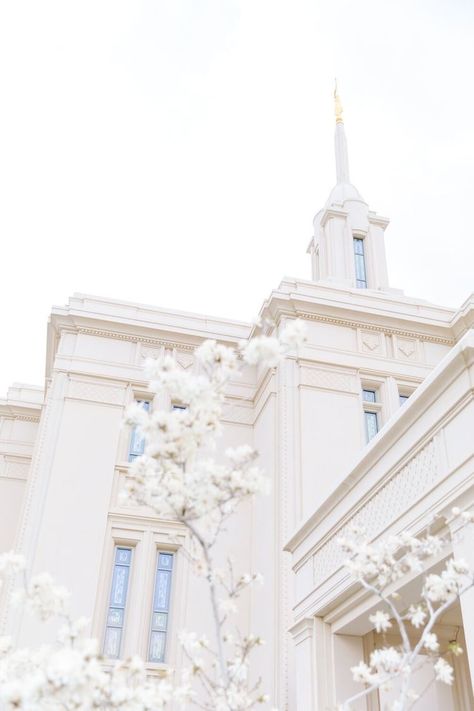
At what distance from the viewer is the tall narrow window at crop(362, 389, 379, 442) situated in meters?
12.4

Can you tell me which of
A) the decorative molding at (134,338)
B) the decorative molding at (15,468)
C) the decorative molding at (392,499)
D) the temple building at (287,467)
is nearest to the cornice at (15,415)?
the temple building at (287,467)

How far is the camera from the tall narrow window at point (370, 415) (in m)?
12.4

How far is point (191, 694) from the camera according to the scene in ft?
10.6

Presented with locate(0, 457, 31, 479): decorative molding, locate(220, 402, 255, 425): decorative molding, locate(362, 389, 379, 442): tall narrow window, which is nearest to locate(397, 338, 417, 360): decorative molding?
locate(362, 389, 379, 442): tall narrow window

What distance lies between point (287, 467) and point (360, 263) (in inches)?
245

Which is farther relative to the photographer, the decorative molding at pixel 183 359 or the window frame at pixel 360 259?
the window frame at pixel 360 259

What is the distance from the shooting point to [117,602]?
36.7ft

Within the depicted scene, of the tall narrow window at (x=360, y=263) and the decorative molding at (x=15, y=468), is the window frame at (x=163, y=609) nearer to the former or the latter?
the decorative molding at (x=15, y=468)

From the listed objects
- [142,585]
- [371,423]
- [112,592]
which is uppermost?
[371,423]

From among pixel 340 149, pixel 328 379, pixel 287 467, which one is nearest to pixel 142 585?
pixel 287 467

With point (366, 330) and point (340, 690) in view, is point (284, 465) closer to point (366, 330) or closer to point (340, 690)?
point (366, 330)

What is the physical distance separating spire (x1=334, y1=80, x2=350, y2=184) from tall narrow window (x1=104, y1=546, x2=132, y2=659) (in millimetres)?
Answer: 10712

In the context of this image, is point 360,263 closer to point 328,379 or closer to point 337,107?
point 328,379

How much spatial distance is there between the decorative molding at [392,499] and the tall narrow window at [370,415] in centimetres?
488
